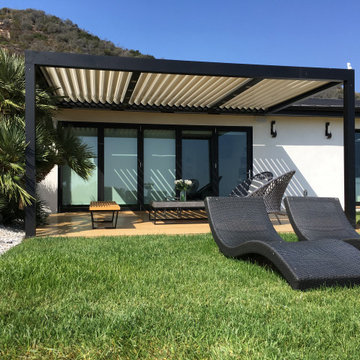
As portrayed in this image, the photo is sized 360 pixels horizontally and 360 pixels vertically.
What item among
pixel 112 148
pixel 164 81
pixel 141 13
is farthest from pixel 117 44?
pixel 164 81

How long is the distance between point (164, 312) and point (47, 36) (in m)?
33.5

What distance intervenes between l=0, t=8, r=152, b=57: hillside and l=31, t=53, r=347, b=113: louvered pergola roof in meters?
23.1

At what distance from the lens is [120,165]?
32.0 ft

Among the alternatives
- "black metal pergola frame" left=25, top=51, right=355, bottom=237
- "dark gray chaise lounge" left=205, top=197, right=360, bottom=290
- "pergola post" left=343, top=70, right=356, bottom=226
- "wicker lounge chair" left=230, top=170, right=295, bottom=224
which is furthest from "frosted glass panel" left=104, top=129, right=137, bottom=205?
"dark gray chaise lounge" left=205, top=197, right=360, bottom=290

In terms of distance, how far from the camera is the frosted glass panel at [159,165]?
987 centimetres

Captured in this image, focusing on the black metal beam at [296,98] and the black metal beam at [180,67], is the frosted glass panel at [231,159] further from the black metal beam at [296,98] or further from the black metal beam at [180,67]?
the black metal beam at [180,67]

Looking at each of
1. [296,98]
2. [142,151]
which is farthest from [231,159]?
[296,98]

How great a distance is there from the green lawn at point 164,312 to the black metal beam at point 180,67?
9.55 feet

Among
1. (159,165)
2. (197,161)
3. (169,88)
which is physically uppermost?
(169,88)

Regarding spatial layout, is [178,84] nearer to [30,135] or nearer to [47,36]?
[30,135]

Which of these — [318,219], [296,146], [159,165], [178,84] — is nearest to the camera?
[318,219]

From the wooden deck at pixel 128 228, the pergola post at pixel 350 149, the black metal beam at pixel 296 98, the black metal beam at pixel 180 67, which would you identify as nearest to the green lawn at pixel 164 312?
the wooden deck at pixel 128 228

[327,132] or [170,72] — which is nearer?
[170,72]

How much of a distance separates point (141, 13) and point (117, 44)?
24.7 ft
